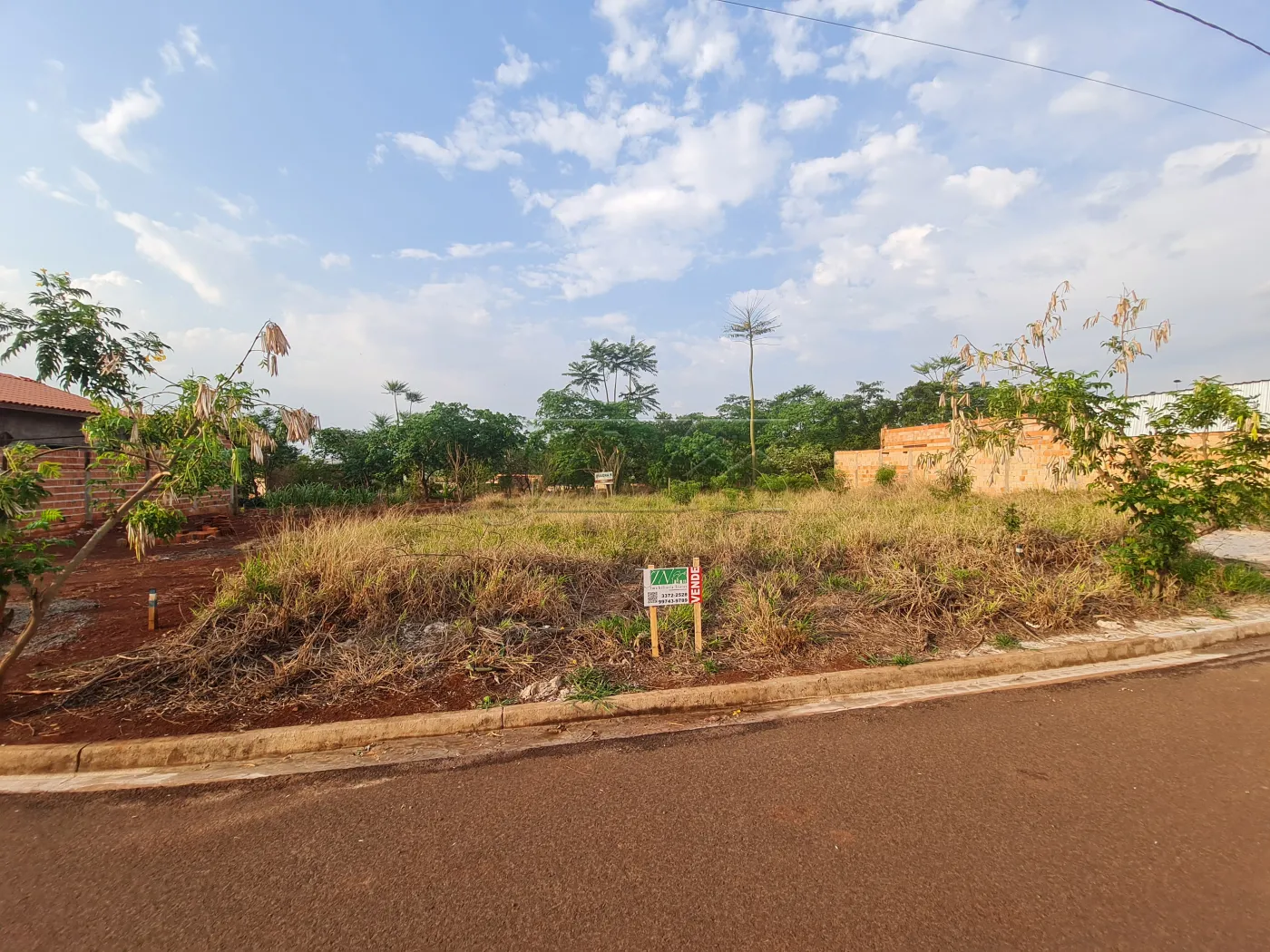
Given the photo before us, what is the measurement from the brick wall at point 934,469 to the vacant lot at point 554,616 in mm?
8418

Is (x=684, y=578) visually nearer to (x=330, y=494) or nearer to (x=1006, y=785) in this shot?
(x=1006, y=785)

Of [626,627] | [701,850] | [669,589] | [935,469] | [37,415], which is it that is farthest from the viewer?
[935,469]

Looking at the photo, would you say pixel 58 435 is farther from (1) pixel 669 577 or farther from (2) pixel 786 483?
(2) pixel 786 483

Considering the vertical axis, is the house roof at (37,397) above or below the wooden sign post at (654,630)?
above

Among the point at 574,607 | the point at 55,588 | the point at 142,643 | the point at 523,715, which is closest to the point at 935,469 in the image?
the point at 574,607

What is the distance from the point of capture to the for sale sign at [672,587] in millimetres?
4500

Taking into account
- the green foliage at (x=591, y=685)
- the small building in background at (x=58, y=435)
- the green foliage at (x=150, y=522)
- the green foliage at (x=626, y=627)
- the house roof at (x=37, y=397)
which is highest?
the house roof at (x=37, y=397)

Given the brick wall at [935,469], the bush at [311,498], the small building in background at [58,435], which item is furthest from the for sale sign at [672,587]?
the bush at [311,498]

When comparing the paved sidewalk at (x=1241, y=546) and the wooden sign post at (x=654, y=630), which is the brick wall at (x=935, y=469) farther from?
the wooden sign post at (x=654, y=630)

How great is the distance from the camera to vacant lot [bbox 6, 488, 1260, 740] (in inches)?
161

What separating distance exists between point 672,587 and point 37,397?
14440mm

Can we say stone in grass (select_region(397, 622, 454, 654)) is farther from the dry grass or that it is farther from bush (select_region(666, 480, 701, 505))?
bush (select_region(666, 480, 701, 505))

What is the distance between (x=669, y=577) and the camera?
460cm

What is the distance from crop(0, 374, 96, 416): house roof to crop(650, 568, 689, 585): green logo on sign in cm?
1200
